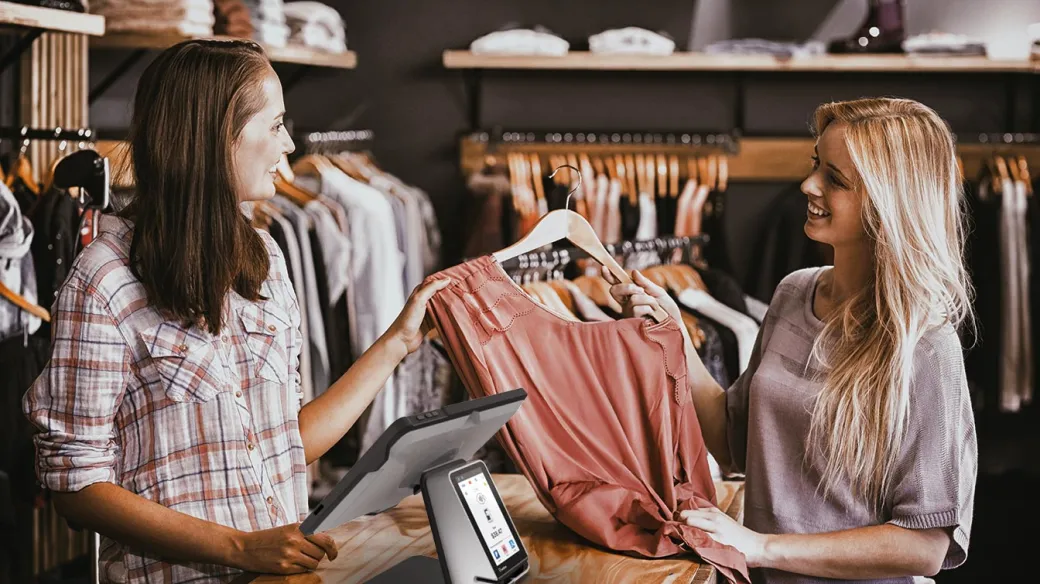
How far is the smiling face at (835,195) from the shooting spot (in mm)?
1973

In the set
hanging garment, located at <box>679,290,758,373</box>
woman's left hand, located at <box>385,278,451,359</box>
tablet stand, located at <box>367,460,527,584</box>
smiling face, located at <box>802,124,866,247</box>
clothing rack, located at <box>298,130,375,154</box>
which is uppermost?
clothing rack, located at <box>298,130,375,154</box>

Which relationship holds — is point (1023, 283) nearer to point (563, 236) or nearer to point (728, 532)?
point (563, 236)

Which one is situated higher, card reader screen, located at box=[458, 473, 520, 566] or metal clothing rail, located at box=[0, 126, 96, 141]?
metal clothing rail, located at box=[0, 126, 96, 141]

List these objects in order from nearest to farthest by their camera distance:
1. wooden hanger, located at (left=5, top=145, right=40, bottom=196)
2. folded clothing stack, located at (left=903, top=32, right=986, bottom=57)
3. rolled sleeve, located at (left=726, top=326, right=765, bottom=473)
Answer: rolled sleeve, located at (left=726, top=326, right=765, bottom=473), wooden hanger, located at (left=5, top=145, right=40, bottom=196), folded clothing stack, located at (left=903, top=32, right=986, bottom=57)

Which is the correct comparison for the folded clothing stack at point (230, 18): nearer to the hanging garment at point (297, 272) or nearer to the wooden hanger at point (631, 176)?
the hanging garment at point (297, 272)

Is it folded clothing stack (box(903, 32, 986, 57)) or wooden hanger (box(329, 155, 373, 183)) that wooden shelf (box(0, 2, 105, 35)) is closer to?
wooden hanger (box(329, 155, 373, 183))

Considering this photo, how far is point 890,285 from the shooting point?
191 centimetres

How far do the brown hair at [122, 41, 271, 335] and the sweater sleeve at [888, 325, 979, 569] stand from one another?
1.18m

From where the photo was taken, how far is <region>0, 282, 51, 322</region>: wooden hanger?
9.31ft

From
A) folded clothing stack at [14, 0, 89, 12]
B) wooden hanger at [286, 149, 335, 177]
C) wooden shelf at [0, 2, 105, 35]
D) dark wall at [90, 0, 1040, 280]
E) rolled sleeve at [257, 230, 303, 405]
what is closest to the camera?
rolled sleeve at [257, 230, 303, 405]

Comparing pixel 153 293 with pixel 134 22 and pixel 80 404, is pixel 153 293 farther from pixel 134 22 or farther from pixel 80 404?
pixel 134 22

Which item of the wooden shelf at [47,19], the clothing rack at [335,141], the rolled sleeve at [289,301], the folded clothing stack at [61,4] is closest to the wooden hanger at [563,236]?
the rolled sleeve at [289,301]

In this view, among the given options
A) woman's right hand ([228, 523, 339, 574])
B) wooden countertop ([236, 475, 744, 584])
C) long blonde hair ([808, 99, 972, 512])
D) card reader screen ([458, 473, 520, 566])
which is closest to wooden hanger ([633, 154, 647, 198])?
wooden countertop ([236, 475, 744, 584])

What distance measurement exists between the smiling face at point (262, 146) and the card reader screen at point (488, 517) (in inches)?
24.1
